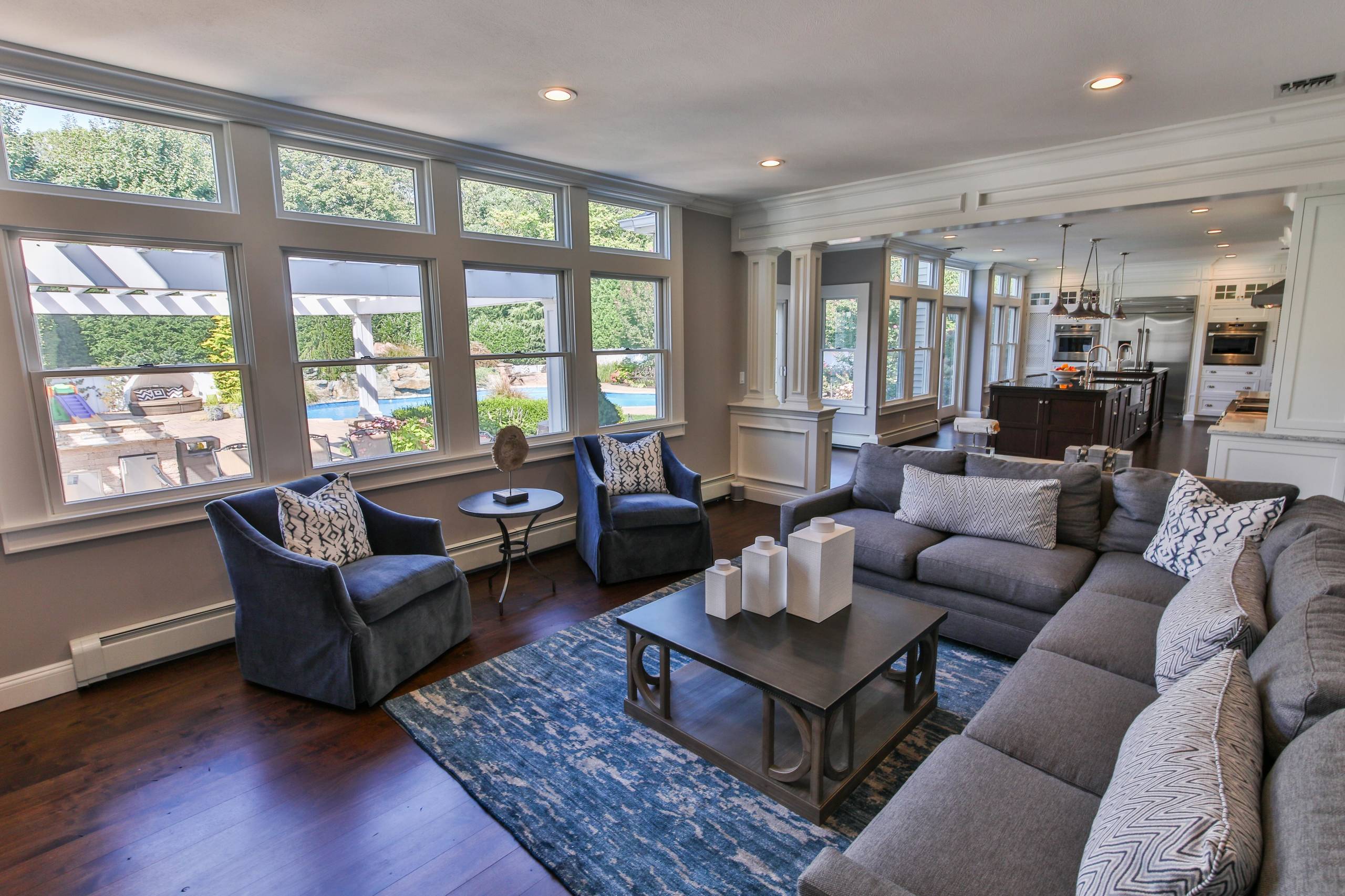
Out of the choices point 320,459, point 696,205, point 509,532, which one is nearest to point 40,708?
point 320,459

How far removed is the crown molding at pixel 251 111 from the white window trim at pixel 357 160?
6cm

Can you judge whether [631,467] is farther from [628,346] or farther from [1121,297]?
[1121,297]

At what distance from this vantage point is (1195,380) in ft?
34.3

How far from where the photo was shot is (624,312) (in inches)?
199

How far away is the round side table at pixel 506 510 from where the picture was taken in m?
3.58

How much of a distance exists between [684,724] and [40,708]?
2.71 meters

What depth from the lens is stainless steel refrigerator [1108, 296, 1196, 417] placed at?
1044cm

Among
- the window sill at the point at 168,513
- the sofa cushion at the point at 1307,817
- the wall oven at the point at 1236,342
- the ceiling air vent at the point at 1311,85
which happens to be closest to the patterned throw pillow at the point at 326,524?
the window sill at the point at 168,513

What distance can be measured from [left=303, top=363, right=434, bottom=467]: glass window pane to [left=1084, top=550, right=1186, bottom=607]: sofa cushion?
3.62 m

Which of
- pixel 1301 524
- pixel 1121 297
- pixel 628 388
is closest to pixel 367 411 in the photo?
pixel 628 388

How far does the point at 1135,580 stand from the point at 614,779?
2.28 meters

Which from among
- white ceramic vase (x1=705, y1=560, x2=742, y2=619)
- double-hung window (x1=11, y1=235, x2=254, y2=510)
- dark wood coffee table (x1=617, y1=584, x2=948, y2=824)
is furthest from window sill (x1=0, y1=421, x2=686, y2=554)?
white ceramic vase (x1=705, y1=560, x2=742, y2=619)

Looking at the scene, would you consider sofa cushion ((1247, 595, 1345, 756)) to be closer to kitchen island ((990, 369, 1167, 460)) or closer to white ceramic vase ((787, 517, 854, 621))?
white ceramic vase ((787, 517, 854, 621))

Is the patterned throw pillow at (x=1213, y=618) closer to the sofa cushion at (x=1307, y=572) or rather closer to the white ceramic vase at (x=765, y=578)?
the sofa cushion at (x=1307, y=572)
